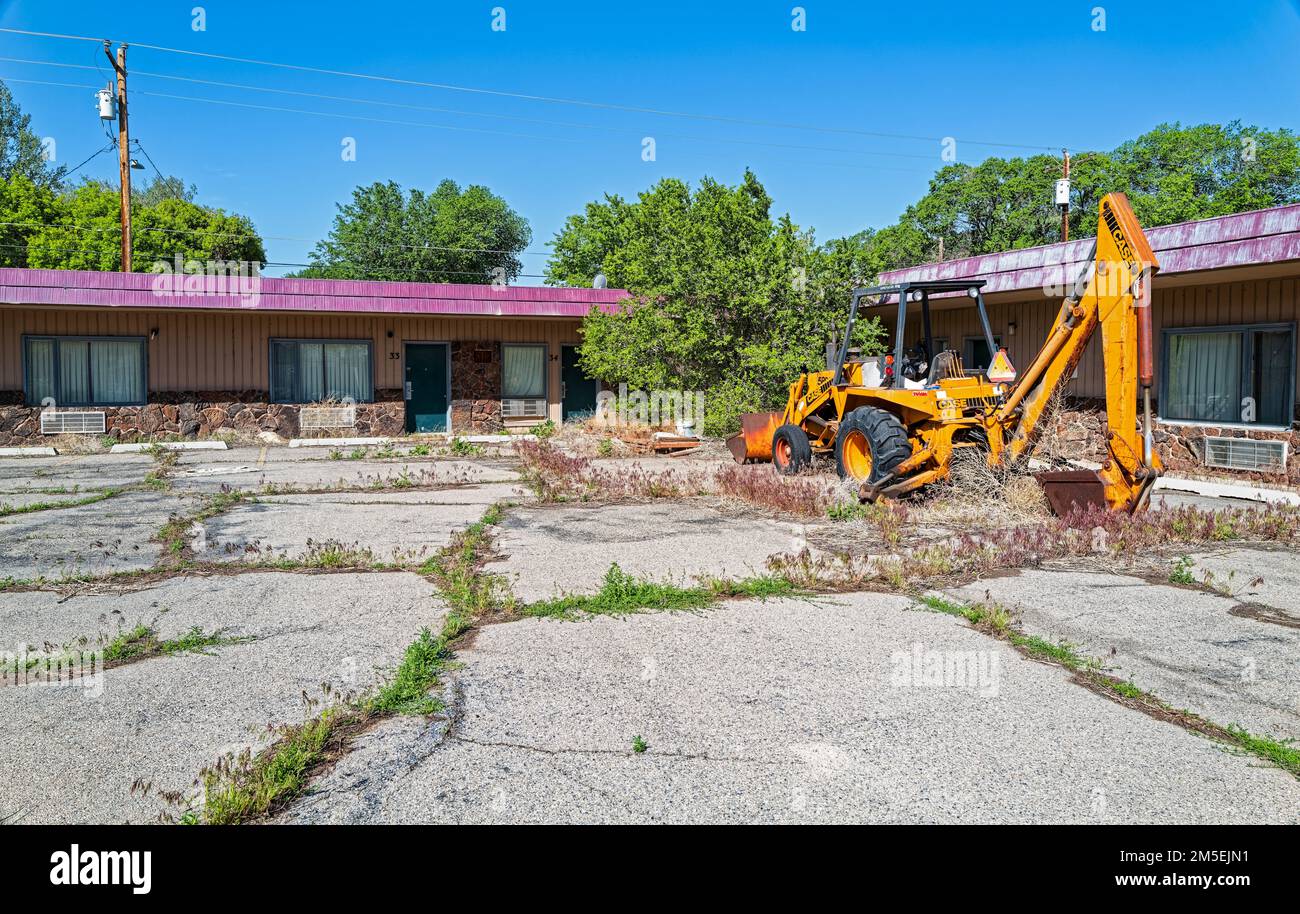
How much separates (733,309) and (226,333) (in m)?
12.4

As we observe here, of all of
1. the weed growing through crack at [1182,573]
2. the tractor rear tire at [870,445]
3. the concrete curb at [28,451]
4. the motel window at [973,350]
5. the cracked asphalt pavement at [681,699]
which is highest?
the motel window at [973,350]

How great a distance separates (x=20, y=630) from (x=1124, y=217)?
9852mm

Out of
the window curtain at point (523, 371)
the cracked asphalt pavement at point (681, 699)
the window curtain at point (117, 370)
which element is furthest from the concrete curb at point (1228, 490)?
the window curtain at point (117, 370)

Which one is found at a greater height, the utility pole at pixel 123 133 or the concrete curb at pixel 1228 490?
the utility pole at pixel 123 133

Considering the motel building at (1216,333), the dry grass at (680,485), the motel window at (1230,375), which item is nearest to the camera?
the dry grass at (680,485)

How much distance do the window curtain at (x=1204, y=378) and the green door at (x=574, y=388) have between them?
46.4 feet

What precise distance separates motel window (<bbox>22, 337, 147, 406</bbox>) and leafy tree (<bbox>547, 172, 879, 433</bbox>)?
36.5 feet

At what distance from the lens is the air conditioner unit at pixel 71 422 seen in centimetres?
2225

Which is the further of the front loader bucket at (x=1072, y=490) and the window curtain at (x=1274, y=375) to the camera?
the window curtain at (x=1274, y=375)

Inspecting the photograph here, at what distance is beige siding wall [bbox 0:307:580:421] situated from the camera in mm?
22250

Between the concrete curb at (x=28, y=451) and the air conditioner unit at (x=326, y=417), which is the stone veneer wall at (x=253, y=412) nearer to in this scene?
the air conditioner unit at (x=326, y=417)

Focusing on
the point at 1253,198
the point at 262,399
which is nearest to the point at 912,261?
the point at 1253,198

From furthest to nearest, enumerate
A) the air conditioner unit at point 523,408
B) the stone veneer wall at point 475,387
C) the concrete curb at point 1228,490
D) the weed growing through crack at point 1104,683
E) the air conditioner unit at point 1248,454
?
the air conditioner unit at point 523,408 → the stone veneer wall at point 475,387 → the air conditioner unit at point 1248,454 → the concrete curb at point 1228,490 → the weed growing through crack at point 1104,683
